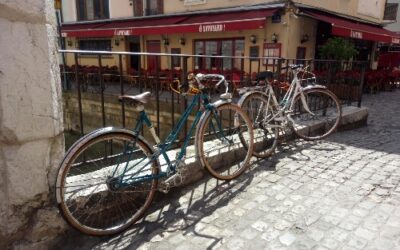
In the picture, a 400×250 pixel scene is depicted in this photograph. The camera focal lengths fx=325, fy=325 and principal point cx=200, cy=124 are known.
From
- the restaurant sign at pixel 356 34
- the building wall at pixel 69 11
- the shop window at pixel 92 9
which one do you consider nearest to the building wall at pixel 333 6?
the restaurant sign at pixel 356 34

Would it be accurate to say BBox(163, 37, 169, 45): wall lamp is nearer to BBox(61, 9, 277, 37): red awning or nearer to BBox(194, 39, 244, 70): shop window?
BBox(61, 9, 277, 37): red awning

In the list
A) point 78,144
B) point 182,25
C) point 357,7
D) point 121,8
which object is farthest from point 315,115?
point 121,8

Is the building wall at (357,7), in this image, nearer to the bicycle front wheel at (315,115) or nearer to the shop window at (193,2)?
the shop window at (193,2)

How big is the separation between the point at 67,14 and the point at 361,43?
1761 centimetres

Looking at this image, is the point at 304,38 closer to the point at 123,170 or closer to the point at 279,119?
the point at 279,119

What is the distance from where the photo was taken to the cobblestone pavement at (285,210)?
254 centimetres

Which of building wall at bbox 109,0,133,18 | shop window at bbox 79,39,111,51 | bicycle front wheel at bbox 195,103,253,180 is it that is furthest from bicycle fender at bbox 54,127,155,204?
shop window at bbox 79,39,111,51

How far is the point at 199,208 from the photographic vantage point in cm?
304

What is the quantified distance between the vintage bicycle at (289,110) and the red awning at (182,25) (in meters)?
6.07

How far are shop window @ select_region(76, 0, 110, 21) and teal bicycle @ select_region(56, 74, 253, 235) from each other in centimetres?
1743

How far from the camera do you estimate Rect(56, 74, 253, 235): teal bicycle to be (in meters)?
2.47

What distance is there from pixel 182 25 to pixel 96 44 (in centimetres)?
897

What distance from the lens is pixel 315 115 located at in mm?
5559

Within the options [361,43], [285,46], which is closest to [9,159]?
[285,46]
